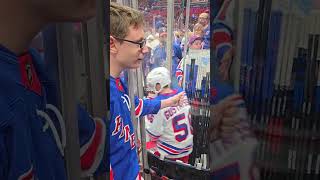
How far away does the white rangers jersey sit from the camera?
197 centimetres

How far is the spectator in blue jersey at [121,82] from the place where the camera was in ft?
4.16

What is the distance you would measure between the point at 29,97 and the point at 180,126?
1457 millimetres

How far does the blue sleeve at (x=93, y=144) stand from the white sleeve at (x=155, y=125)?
127 cm

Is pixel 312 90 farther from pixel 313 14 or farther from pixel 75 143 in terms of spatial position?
pixel 75 143

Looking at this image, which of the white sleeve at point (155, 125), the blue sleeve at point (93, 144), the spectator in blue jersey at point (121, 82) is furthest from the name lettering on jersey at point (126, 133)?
the white sleeve at point (155, 125)

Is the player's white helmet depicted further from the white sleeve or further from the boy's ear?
the boy's ear

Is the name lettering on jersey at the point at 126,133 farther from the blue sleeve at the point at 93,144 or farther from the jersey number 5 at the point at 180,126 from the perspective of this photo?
the jersey number 5 at the point at 180,126

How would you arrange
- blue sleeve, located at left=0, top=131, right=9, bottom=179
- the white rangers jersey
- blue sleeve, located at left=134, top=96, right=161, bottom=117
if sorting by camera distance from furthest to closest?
the white rangers jersey < blue sleeve, located at left=134, top=96, right=161, bottom=117 < blue sleeve, located at left=0, top=131, right=9, bottom=179

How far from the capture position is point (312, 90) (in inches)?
18.4

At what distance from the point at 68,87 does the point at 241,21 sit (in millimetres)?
335

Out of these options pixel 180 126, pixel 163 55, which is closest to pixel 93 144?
pixel 180 126

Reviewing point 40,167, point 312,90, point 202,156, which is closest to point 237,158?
point 312,90

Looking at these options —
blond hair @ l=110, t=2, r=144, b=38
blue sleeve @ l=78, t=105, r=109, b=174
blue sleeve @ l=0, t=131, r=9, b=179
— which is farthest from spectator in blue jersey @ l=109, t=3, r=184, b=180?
blue sleeve @ l=0, t=131, r=9, b=179

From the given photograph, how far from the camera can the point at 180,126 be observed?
1997 millimetres
